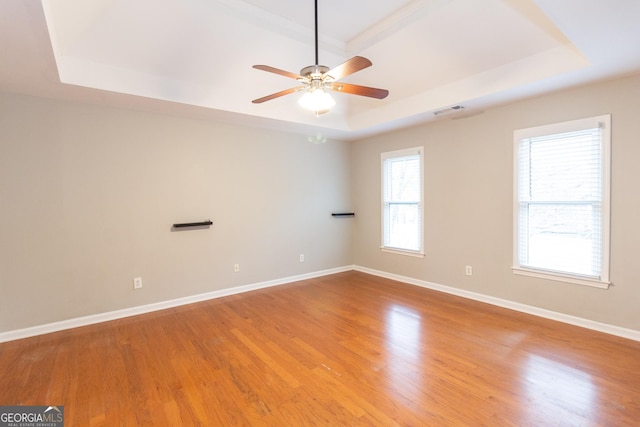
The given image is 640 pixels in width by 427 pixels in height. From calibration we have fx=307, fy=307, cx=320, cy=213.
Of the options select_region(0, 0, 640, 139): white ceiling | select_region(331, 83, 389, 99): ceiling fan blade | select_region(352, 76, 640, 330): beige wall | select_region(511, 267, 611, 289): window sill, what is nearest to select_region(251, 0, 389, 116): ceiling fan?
select_region(331, 83, 389, 99): ceiling fan blade

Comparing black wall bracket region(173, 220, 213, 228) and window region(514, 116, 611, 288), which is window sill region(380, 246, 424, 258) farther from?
black wall bracket region(173, 220, 213, 228)

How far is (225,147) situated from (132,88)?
1364 millimetres

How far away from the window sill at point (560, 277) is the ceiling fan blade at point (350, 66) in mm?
3081

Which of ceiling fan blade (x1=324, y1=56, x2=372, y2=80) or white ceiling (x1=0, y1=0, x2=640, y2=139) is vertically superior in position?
white ceiling (x1=0, y1=0, x2=640, y2=139)

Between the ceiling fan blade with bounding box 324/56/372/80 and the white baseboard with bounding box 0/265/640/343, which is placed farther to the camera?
the white baseboard with bounding box 0/265/640/343

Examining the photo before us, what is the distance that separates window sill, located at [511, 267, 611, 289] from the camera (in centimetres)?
301

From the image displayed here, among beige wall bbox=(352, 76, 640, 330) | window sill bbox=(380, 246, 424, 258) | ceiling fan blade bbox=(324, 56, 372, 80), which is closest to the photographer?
ceiling fan blade bbox=(324, 56, 372, 80)

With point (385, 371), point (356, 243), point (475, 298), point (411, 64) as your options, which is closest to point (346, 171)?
point (356, 243)

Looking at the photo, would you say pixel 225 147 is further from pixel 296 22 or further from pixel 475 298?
pixel 475 298

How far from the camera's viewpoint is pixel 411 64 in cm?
344

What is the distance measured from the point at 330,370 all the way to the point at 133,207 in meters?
2.91

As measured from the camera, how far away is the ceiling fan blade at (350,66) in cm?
182

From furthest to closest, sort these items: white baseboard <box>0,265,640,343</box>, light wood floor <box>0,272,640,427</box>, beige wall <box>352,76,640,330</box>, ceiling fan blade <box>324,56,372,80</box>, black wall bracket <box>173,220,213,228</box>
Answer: black wall bracket <box>173,220,213,228</box>
white baseboard <box>0,265,640,343</box>
beige wall <box>352,76,640,330</box>
light wood floor <box>0,272,640,427</box>
ceiling fan blade <box>324,56,372,80</box>

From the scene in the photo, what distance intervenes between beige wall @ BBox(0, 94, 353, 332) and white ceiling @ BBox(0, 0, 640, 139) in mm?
402
